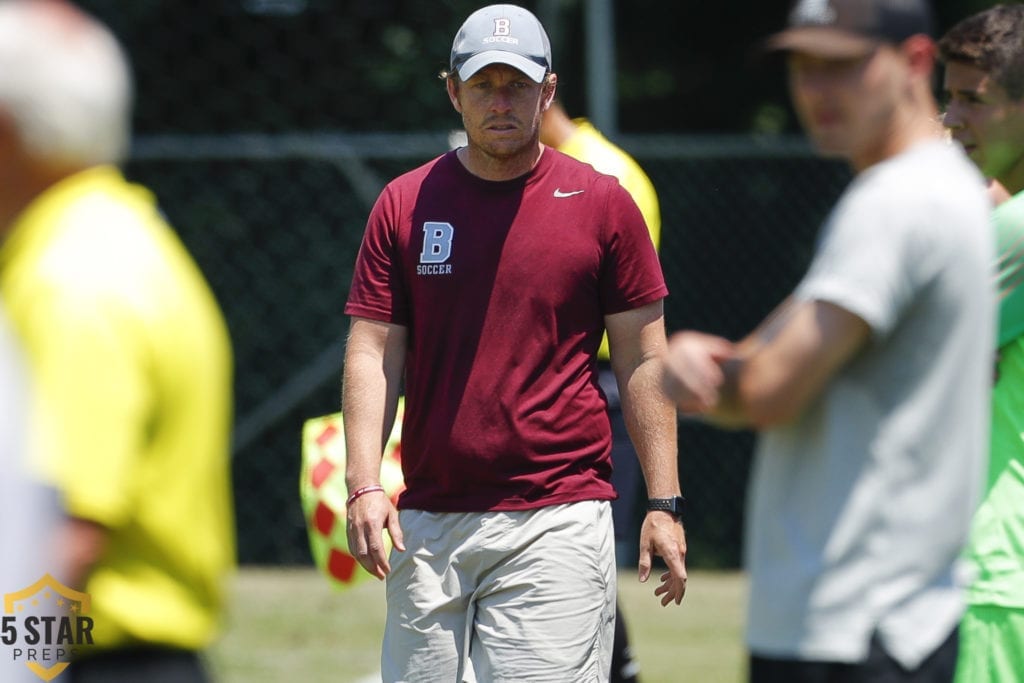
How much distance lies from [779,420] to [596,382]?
1.73 meters

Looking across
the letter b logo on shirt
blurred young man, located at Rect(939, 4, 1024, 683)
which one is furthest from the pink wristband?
blurred young man, located at Rect(939, 4, 1024, 683)

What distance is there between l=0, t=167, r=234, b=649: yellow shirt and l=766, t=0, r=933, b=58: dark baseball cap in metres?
1.17

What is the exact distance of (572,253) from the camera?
4.32 metres

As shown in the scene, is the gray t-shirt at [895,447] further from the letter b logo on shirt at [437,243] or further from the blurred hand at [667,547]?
the letter b logo on shirt at [437,243]

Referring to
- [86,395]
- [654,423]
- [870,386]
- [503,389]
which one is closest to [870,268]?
[870,386]

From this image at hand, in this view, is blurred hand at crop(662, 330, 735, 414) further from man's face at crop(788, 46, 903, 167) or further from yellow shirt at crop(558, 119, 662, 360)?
yellow shirt at crop(558, 119, 662, 360)

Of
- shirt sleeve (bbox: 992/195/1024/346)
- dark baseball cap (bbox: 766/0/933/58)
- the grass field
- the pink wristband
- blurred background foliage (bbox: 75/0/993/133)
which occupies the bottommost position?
the grass field

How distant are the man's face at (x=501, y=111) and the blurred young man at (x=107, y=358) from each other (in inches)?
64.7

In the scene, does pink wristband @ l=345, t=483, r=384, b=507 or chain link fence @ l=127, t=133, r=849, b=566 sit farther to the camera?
chain link fence @ l=127, t=133, r=849, b=566

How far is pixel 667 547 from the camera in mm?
4387

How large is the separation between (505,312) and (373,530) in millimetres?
669

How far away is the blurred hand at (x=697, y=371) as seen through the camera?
110 inches

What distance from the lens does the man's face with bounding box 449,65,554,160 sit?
14.3ft

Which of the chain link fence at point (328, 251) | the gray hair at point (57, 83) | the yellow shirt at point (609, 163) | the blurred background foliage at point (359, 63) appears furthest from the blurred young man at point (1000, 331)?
the blurred background foliage at point (359, 63)
